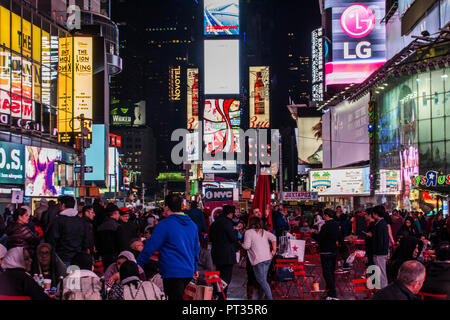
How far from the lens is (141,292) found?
643cm

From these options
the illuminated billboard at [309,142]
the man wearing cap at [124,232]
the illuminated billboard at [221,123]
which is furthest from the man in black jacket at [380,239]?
the illuminated billboard at [221,123]

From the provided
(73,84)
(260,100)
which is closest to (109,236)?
(73,84)

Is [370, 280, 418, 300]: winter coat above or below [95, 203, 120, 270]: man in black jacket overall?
above

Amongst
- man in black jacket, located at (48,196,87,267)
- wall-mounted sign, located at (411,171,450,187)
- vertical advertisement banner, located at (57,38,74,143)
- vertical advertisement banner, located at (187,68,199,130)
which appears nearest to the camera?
man in black jacket, located at (48,196,87,267)

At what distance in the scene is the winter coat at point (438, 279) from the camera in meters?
7.36

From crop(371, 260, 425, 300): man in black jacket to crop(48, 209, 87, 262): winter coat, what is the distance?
6.79m

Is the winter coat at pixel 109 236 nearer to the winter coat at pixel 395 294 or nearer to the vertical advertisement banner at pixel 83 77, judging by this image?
the winter coat at pixel 395 294

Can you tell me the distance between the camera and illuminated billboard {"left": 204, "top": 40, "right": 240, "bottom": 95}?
10406 cm

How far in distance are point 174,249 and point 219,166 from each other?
4101 inches

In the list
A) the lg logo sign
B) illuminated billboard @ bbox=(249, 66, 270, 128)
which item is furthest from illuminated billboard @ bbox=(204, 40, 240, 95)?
the lg logo sign

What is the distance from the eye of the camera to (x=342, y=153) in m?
71.2

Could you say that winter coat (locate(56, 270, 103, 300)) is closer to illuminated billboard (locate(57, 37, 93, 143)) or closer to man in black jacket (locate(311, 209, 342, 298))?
man in black jacket (locate(311, 209, 342, 298))

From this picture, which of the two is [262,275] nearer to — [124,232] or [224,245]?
[224,245]
